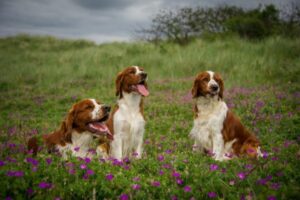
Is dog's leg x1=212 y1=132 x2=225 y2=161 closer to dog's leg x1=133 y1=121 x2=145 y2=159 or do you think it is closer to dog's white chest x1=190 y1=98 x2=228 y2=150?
dog's white chest x1=190 y1=98 x2=228 y2=150

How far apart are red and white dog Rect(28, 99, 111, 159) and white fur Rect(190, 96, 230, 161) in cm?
171

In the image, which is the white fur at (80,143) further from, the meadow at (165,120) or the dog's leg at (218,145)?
the dog's leg at (218,145)

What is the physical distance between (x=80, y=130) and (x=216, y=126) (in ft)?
7.63

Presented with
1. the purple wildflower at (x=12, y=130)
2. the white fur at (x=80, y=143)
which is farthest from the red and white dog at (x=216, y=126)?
the purple wildflower at (x=12, y=130)

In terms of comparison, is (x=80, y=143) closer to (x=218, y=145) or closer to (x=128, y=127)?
(x=128, y=127)

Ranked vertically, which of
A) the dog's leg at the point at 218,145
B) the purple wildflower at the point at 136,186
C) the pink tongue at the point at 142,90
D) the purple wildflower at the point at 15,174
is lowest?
the dog's leg at the point at 218,145

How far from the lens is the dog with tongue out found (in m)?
5.70

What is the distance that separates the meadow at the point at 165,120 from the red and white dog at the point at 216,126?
393 mm

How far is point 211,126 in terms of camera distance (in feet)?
19.3

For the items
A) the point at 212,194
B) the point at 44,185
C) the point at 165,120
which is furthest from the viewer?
the point at 165,120

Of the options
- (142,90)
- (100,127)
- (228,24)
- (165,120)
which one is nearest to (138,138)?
(100,127)

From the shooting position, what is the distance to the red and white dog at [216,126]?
19.1 feet

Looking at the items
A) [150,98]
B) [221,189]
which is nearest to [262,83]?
[150,98]

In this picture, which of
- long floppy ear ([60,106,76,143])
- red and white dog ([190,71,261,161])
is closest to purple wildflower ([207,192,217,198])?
red and white dog ([190,71,261,161])
